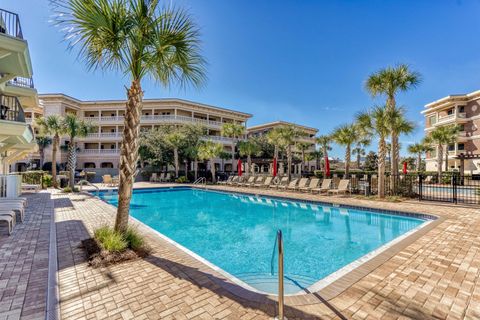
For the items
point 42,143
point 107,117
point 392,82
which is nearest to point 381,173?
point 392,82

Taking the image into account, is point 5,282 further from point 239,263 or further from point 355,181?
point 355,181

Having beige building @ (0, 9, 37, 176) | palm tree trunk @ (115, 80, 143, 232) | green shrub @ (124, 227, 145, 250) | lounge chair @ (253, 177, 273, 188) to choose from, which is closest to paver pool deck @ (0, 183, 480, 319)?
green shrub @ (124, 227, 145, 250)

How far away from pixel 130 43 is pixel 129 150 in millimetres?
2252

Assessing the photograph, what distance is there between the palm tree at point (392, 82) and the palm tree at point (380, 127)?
425mm

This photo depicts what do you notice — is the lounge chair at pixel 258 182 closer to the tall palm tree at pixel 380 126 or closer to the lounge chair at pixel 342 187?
the lounge chair at pixel 342 187

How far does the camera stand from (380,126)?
12.9 meters

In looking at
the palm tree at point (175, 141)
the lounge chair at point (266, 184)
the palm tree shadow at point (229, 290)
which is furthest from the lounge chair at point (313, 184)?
the palm tree at point (175, 141)

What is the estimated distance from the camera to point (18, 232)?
250 inches

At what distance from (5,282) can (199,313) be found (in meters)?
3.25

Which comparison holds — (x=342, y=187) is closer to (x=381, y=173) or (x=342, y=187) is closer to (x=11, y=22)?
(x=381, y=173)

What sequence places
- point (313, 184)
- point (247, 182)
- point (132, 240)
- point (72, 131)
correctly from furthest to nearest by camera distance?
point (247, 182)
point (72, 131)
point (313, 184)
point (132, 240)

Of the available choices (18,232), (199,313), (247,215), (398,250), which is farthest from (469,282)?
(18,232)

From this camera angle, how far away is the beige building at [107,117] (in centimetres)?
3322

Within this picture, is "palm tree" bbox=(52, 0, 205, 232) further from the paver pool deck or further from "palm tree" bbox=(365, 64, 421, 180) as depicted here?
"palm tree" bbox=(365, 64, 421, 180)
